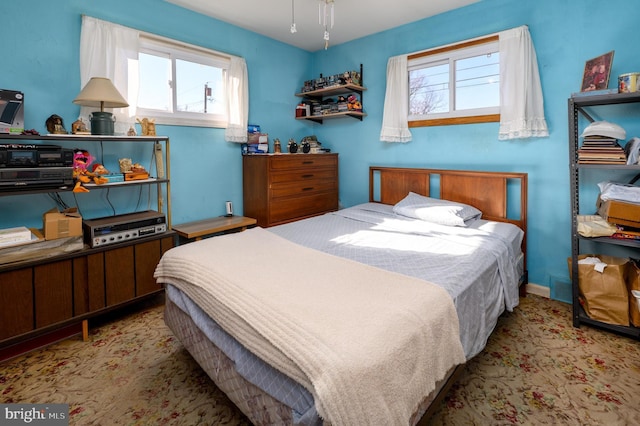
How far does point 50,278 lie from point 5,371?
565 millimetres

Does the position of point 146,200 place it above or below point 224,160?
below

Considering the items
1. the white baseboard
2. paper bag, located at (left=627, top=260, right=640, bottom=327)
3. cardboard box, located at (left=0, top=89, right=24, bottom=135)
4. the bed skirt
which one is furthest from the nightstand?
paper bag, located at (left=627, top=260, right=640, bottom=327)

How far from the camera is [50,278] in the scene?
2.16 m

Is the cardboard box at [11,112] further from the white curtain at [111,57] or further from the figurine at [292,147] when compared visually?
the figurine at [292,147]

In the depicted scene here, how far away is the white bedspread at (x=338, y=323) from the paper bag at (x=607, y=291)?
1585mm

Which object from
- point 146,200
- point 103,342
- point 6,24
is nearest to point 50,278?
point 103,342

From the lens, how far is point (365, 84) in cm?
395

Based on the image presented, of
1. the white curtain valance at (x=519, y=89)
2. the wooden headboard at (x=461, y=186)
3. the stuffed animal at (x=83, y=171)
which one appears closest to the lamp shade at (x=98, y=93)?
the stuffed animal at (x=83, y=171)

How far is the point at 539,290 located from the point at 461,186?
3.69 ft

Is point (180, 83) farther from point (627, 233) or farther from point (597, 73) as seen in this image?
point (627, 233)

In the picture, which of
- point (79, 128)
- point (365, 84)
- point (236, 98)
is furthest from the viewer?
point (365, 84)

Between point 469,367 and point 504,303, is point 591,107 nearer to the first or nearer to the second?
point 504,303

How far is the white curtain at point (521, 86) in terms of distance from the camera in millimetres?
2740

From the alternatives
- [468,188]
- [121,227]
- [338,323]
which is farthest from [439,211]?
[121,227]
